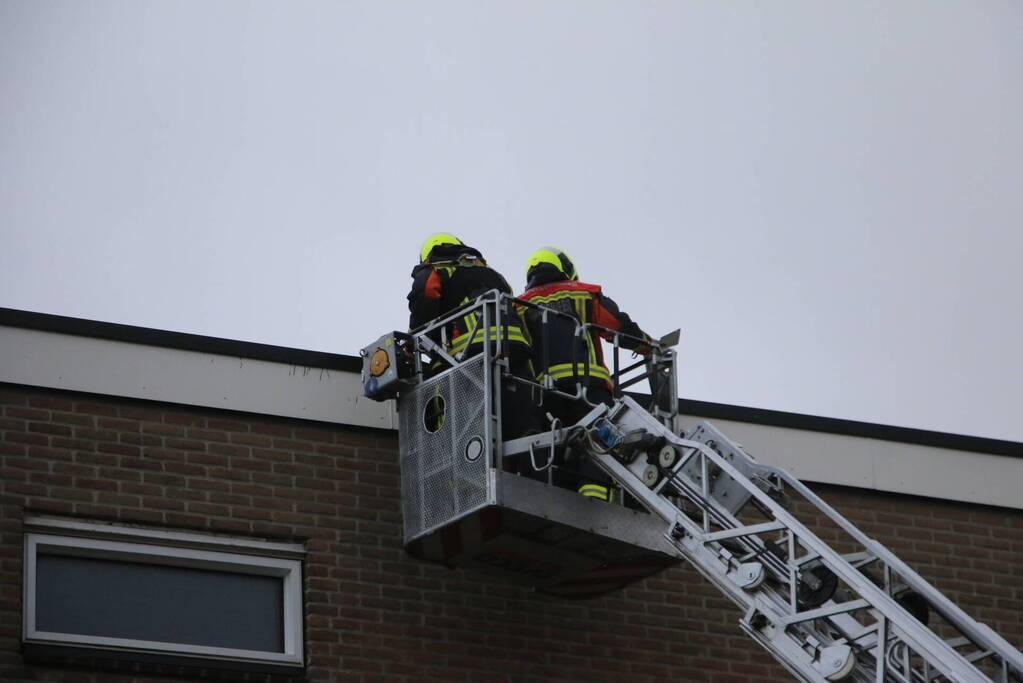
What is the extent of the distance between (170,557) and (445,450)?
189 centimetres

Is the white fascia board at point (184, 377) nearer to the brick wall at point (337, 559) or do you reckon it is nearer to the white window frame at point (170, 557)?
the brick wall at point (337, 559)

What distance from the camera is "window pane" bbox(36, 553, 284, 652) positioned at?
39.7 ft

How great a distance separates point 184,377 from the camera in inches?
508

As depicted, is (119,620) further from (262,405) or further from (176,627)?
(262,405)

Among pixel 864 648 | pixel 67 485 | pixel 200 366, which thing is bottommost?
pixel 864 648

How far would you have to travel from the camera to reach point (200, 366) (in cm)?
1297

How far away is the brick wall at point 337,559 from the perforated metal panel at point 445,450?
48cm

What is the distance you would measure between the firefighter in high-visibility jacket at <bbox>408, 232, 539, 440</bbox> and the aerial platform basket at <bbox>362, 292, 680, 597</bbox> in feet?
0.36

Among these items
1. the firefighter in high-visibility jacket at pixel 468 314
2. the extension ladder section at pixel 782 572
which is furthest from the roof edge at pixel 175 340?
the extension ladder section at pixel 782 572

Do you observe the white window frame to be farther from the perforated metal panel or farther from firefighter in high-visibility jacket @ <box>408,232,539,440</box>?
firefighter in high-visibility jacket @ <box>408,232,539,440</box>

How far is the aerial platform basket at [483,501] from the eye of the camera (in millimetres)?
12195

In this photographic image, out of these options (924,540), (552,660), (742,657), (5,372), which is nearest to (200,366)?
(5,372)

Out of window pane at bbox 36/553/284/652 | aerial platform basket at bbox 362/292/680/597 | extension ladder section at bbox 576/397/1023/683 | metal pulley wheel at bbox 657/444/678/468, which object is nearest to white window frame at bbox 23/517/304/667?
window pane at bbox 36/553/284/652

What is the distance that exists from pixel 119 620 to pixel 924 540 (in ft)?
20.7
